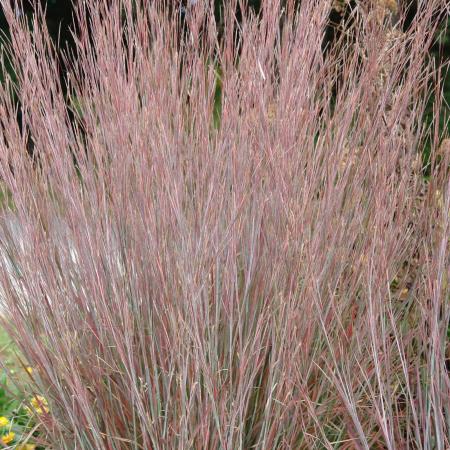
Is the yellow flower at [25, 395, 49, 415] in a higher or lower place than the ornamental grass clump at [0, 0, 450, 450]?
lower

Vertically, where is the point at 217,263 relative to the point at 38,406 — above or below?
above

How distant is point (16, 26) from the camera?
2252mm

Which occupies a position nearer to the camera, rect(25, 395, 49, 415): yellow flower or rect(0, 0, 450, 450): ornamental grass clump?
rect(0, 0, 450, 450): ornamental grass clump

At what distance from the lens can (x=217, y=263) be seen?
1.83 metres

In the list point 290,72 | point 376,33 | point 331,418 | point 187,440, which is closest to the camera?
point 187,440

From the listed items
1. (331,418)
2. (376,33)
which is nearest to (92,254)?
(331,418)

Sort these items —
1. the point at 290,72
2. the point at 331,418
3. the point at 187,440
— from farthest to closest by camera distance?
the point at 290,72
the point at 331,418
the point at 187,440

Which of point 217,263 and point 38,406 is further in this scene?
point 38,406

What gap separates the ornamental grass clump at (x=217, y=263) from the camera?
1.76 m

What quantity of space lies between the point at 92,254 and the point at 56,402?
46cm

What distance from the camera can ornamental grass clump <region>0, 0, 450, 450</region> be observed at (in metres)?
1.76

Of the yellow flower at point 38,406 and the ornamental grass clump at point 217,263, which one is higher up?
the ornamental grass clump at point 217,263

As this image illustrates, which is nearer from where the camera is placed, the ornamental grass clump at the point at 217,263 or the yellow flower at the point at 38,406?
the ornamental grass clump at the point at 217,263

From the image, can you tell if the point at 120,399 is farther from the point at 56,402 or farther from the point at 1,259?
the point at 1,259
